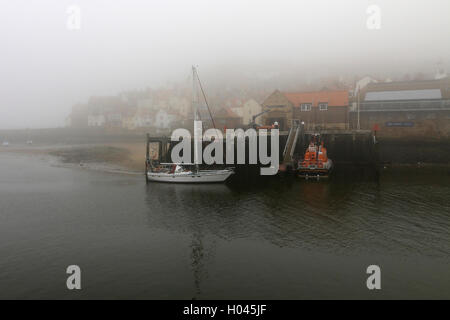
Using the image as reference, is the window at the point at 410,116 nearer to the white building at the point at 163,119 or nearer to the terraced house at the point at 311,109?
the terraced house at the point at 311,109

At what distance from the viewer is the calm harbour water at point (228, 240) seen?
16172mm

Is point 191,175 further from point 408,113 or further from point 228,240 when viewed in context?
point 408,113

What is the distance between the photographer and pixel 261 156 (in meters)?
46.8

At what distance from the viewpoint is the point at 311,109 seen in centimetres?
6191

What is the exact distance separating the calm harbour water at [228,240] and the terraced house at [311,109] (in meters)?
24.6

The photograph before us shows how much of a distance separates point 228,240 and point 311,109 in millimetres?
44994

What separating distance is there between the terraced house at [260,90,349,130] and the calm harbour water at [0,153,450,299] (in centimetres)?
2456

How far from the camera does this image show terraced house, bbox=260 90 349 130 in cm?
6062
